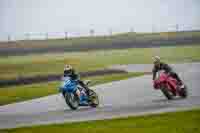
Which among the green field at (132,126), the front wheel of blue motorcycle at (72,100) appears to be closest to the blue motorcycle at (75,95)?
the front wheel of blue motorcycle at (72,100)

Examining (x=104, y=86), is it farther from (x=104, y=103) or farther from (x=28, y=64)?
(x=28, y=64)

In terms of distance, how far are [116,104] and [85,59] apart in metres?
0.59

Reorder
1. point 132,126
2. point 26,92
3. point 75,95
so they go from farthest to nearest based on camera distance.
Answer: point 75,95
point 26,92
point 132,126

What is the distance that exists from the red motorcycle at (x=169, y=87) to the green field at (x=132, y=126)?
34cm

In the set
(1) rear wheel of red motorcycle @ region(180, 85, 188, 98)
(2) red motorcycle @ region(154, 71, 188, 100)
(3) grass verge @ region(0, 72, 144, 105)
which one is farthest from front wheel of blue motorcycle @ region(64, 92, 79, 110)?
(1) rear wheel of red motorcycle @ region(180, 85, 188, 98)

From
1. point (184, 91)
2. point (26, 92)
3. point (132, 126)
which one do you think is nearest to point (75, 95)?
point (26, 92)

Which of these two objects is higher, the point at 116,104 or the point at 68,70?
the point at 68,70

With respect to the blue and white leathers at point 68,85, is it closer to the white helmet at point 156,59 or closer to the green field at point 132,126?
the green field at point 132,126

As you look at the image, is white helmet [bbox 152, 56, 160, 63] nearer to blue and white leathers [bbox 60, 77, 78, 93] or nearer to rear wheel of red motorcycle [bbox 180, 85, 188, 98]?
rear wheel of red motorcycle [bbox 180, 85, 188, 98]

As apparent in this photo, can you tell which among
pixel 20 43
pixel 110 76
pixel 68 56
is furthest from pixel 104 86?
pixel 20 43

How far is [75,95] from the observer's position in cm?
612

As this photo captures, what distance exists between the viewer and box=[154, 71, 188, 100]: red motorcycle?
6160 mm

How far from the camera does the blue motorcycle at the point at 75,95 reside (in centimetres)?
603

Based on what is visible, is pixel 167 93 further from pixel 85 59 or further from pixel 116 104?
pixel 85 59
